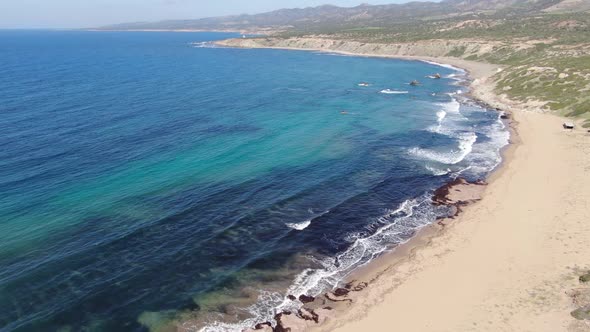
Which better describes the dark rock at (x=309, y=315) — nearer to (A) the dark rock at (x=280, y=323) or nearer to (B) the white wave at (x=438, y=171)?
(A) the dark rock at (x=280, y=323)

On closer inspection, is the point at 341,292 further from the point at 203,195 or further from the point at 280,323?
the point at 203,195

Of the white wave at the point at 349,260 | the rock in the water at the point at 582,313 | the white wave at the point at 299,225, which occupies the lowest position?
the white wave at the point at 349,260

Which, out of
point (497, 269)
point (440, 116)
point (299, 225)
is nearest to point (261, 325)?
point (299, 225)

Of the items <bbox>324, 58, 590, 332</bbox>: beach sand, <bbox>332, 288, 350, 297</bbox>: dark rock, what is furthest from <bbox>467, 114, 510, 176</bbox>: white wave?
<bbox>332, 288, 350, 297</bbox>: dark rock

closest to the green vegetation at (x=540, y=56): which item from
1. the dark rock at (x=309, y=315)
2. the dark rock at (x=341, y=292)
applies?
the dark rock at (x=341, y=292)

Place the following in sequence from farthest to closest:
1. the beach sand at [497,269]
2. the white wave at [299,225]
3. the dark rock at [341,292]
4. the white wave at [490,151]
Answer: the white wave at [490,151] < the white wave at [299,225] < the dark rock at [341,292] < the beach sand at [497,269]

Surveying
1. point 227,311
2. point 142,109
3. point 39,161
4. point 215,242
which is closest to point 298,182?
point 215,242

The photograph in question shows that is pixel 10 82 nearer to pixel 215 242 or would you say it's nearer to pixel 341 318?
pixel 215 242

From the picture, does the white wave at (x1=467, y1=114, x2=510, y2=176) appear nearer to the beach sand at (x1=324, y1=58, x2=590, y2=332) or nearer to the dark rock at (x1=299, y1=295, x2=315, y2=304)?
the beach sand at (x1=324, y1=58, x2=590, y2=332)
